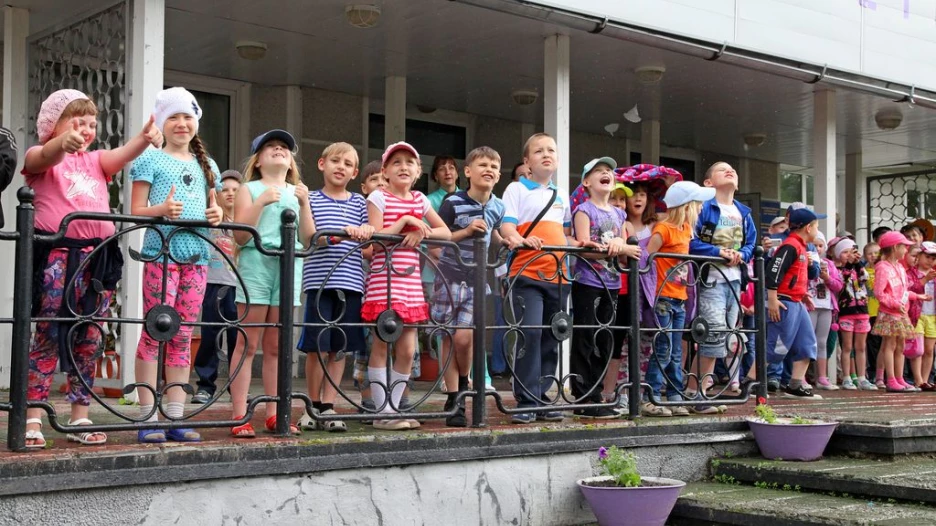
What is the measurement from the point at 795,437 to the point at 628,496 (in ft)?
4.32

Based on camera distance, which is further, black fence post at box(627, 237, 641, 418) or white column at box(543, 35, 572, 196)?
white column at box(543, 35, 572, 196)

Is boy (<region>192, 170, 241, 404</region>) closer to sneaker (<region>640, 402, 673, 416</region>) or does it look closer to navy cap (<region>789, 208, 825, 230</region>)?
sneaker (<region>640, 402, 673, 416</region>)

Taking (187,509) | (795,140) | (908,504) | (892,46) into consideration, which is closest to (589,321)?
(908,504)

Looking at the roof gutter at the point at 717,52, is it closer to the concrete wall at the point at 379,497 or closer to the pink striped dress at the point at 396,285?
the pink striped dress at the point at 396,285

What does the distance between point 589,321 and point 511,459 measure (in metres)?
1.29

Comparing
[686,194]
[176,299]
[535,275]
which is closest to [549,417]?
[535,275]

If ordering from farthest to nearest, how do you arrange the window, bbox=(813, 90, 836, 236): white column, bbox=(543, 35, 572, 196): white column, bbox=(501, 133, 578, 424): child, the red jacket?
1. the window
2. bbox=(813, 90, 836, 236): white column
3. bbox=(543, 35, 572, 196): white column
4. the red jacket
5. bbox=(501, 133, 578, 424): child

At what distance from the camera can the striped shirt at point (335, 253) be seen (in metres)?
5.33

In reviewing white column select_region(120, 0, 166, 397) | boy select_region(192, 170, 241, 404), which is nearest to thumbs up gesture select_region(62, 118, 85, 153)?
boy select_region(192, 170, 241, 404)

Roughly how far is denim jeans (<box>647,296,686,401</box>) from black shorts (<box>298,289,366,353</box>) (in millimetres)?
1910

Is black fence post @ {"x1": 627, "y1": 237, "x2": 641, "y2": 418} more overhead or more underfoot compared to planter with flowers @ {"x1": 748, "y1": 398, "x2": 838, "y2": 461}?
more overhead

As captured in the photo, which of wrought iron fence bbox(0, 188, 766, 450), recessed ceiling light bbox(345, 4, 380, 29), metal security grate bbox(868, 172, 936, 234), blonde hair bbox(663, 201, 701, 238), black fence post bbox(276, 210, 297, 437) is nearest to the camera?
wrought iron fence bbox(0, 188, 766, 450)

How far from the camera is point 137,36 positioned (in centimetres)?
730

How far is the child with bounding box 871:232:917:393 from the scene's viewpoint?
32.8 ft
